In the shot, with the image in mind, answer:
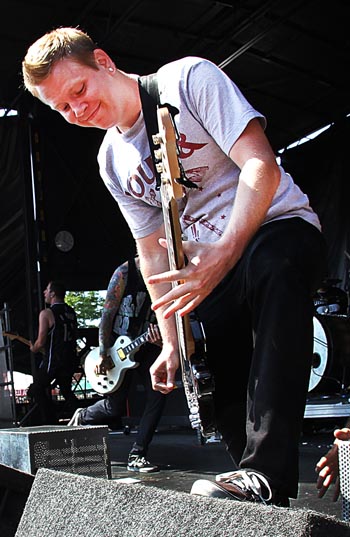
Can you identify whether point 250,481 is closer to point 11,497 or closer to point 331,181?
point 11,497

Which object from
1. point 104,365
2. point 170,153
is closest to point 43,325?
point 104,365

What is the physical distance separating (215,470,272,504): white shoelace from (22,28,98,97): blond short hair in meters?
1.10

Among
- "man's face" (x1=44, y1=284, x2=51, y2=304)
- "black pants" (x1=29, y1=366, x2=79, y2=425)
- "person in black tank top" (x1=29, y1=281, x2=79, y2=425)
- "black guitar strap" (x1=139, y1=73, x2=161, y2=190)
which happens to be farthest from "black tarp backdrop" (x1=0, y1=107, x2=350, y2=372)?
"black guitar strap" (x1=139, y1=73, x2=161, y2=190)

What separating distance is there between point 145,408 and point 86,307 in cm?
516

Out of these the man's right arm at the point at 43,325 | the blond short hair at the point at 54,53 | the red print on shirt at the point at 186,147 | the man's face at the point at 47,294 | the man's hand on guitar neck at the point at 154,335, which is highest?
the blond short hair at the point at 54,53

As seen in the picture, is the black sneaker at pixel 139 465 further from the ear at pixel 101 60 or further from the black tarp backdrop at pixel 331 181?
the black tarp backdrop at pixel 331 181

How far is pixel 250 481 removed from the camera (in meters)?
1.42

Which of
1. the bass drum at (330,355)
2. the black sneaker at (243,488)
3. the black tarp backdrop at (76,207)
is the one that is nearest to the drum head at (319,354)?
the bass drum at (330,355)

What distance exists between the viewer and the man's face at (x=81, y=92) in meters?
1.86

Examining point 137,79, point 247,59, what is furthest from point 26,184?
point 137,79

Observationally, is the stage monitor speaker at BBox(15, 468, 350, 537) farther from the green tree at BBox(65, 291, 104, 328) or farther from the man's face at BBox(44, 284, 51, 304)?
the green tree at BBox(65, 291, 104, 328)

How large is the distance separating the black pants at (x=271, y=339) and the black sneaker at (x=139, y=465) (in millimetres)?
3001

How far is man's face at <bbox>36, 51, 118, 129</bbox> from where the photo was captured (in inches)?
73.3

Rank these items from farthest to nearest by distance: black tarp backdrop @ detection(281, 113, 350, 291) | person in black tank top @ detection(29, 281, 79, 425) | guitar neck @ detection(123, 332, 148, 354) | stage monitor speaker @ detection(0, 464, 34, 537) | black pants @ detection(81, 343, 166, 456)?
black tarp backdrop @ detection(281, 113, 350, 291) < person in black tank top @ detection(29, 281, 79, 425) < guitar neck @ detection(123, 332, 148, 354) < black pants @ detection(81, 343, 166, 456) < stage monitor speaker @ detection(0, 464, 34, 537)
